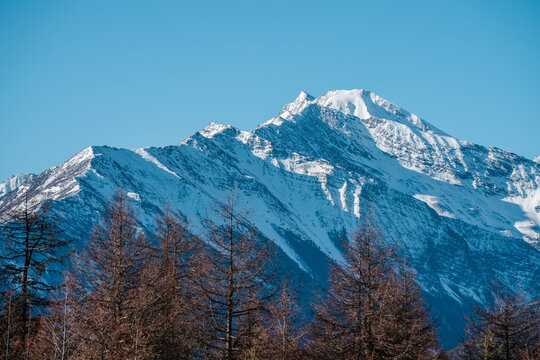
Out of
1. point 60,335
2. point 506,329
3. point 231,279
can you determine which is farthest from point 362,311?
point 60,335

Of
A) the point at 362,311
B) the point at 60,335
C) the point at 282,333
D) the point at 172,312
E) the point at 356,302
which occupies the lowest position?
the point at 60,335

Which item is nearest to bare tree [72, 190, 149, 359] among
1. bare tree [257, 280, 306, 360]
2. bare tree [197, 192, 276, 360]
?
bare tree [197, 192, 276, 360]

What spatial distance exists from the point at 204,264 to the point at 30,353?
888cm

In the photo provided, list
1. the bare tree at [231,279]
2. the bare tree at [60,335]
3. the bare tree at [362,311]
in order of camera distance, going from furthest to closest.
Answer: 1. the bare tree at [362,311]
2. the bare tree at [231,279]
3. the bare tree at [60,335]

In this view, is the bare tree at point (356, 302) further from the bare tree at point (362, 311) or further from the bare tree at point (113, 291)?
the bare tree at point (113, 291)

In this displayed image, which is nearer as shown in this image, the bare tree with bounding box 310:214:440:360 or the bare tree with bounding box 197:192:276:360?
the bare tree with bounding box 197:192:276:360

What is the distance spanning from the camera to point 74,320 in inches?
1086

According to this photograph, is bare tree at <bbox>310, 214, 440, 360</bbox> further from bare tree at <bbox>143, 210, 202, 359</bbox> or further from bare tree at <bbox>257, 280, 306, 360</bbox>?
bare tree at <bbox>143, 210, 202, 359</bbox>

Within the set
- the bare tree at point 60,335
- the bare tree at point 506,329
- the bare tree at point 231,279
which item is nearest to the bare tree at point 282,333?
the bare tree at point 231,279

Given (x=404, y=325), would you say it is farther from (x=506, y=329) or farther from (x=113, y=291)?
(x=113, y=291)

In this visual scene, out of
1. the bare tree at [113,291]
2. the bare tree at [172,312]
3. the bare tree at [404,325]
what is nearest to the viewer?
the bare tree at [113,291]

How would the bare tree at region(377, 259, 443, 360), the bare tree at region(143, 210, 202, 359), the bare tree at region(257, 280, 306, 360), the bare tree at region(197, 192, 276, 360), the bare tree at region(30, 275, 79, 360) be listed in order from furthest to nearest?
the bare tree at region(257, 280, 306, 360), the bare tree at region(143, 210, 202, 359), the bare tree at region(377, 259, 443, 360), the bare tree at region(197, 192, 276, 360), the bare tree at region(30, 275, 79, 360)

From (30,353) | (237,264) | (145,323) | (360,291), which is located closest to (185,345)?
(145,323)

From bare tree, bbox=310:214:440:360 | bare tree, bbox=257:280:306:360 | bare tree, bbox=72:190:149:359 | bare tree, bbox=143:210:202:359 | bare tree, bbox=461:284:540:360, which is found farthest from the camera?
bare tree, bbox=461:284:540:360
